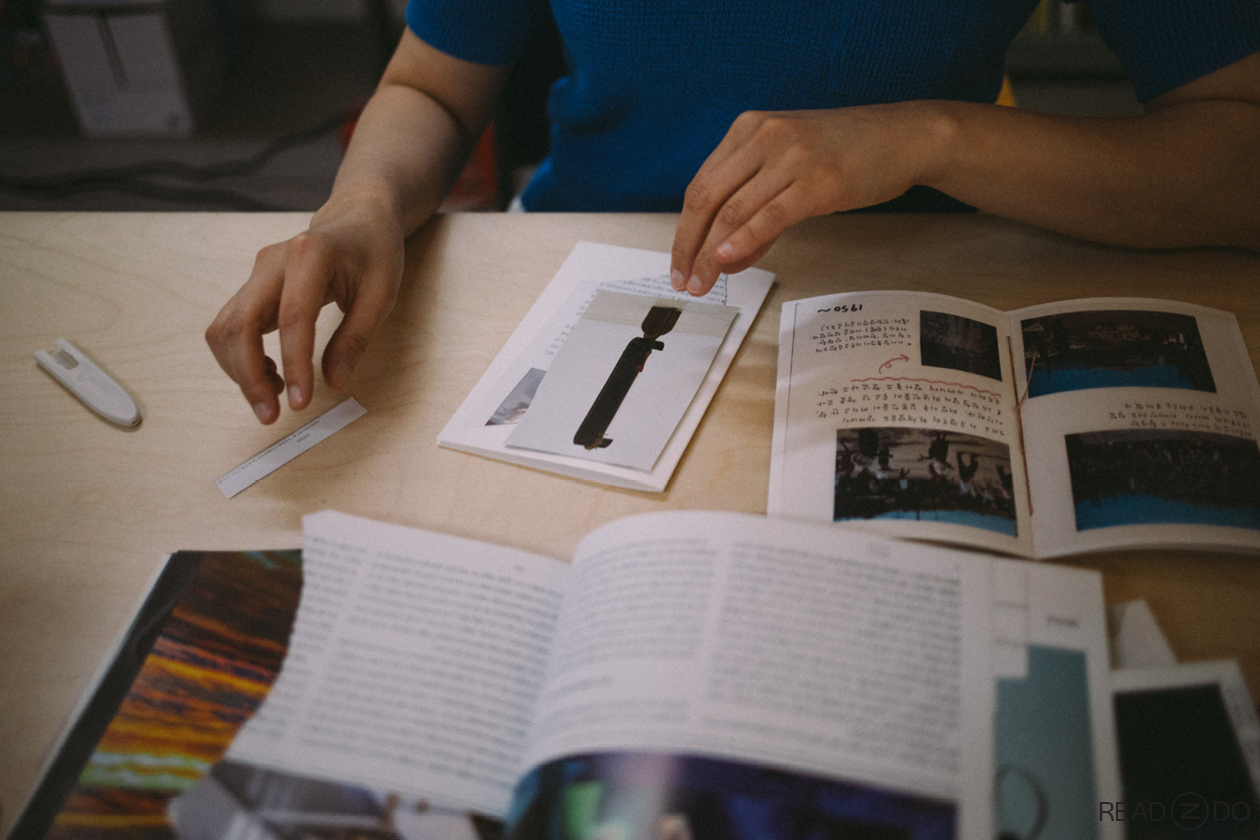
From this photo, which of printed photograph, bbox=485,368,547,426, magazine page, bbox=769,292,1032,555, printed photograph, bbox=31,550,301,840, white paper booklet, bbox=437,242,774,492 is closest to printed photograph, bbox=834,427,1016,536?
magazine page, bbox=769,292,1032,555

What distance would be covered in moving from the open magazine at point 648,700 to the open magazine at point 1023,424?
4 centimetres

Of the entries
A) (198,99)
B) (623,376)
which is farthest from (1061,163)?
(198,99)

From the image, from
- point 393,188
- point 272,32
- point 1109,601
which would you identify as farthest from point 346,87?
point 1109,601

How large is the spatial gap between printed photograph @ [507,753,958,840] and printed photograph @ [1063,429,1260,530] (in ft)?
0.66

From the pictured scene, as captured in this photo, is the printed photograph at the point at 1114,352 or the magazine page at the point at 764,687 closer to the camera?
the magazine page at the point at 764,687

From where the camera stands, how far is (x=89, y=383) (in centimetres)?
54

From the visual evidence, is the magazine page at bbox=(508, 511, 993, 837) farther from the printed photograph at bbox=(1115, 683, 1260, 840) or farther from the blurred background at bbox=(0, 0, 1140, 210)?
the blurred background at bbox=(0, 0, 1140, 210)

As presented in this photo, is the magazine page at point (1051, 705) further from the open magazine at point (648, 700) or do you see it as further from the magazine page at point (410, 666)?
the magazine page at point (410, 666)

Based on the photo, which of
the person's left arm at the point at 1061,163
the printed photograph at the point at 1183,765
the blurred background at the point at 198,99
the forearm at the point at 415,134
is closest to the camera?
the printed photograph at the point at 1183,765

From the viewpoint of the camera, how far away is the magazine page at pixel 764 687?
32cm

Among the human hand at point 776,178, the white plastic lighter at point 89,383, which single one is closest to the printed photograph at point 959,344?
the human hand at point 776,178

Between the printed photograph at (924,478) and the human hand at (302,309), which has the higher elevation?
the human hand at (302,309)

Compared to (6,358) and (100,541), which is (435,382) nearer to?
(100,541)

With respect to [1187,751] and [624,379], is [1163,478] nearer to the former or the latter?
[1187,751]
